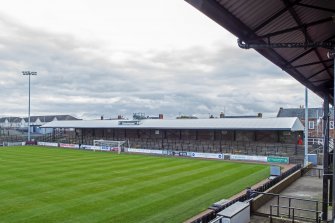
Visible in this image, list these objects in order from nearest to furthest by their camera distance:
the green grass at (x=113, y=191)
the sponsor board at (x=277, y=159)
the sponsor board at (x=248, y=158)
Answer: the green grass at (x=113, y=191)
the sponsor board at (x=277, y=159)
the sponsor board at (x=248, y=158)

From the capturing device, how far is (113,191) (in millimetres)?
21234

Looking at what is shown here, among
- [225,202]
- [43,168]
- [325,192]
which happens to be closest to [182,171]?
[43,168]

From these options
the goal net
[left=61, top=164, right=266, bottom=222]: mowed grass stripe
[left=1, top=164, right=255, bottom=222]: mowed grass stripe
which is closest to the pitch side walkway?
[left=61, top=164, right=266, bottom=222]: mowed grass stripe

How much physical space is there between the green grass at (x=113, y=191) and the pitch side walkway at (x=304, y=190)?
346cm

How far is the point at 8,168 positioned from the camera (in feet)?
104

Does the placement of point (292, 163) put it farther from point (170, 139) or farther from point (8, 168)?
point (8, 168)

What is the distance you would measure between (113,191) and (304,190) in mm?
12786

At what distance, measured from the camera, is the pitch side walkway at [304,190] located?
1655 centimetres

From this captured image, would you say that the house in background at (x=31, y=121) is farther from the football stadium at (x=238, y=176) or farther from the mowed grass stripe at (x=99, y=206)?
the mowed grass stripe at (x=99, y=206)

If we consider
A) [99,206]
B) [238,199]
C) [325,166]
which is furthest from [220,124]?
[325,166]

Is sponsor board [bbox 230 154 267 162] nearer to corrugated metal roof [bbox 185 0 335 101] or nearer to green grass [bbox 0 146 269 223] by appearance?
green grass [bbox 0 146 269 223]

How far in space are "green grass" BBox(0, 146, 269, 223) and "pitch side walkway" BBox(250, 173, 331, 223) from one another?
346 cm

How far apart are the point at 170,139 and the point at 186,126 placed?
6059mm

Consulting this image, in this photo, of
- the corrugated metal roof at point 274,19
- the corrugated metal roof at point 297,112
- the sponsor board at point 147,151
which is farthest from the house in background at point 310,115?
the corrugated metal roof at point 274,19
